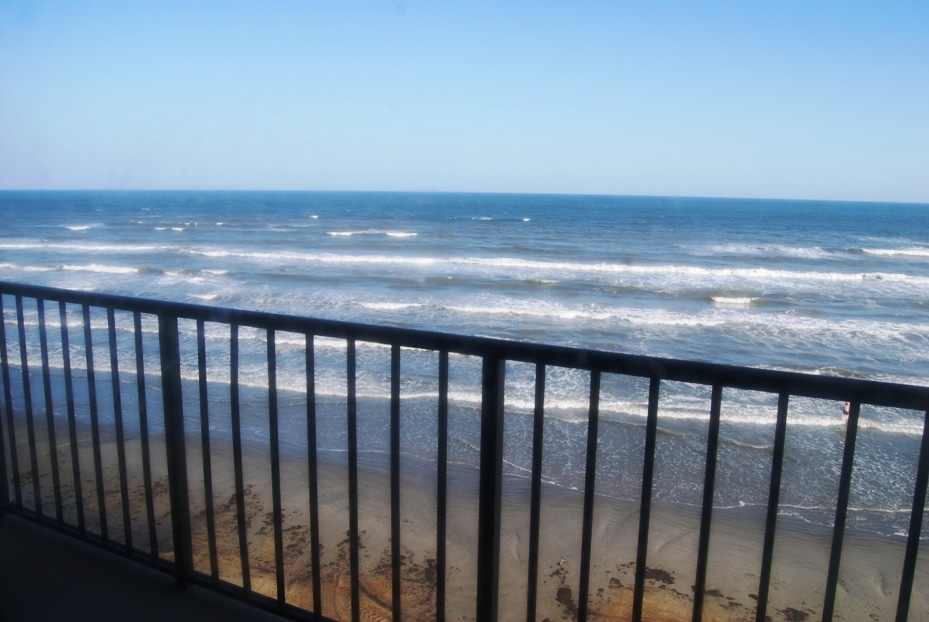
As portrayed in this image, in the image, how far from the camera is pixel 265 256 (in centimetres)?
2278

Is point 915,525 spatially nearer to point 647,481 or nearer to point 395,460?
point 647,481

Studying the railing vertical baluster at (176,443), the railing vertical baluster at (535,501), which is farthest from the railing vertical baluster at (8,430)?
the railing vertical baluster at (535,501)

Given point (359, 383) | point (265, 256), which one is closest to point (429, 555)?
point (359, 383)

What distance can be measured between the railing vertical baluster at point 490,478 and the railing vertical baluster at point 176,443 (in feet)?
3.30

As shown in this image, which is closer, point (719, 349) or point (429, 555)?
point (429, 555)

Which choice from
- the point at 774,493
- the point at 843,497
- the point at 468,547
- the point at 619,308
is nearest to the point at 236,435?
the point at 774,493

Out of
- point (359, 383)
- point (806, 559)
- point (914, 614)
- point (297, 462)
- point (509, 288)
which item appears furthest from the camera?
point (509, 288)

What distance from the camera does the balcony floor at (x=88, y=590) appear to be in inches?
84.0

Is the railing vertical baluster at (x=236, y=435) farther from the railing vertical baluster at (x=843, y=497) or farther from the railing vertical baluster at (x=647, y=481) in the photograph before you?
the railing vertical baluster at (x=843, y=497)

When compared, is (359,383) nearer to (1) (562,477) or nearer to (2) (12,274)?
(1) (562,477)

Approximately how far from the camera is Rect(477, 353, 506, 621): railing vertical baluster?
1.64m

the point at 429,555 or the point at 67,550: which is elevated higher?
the point at 67,550

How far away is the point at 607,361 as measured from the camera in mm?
1510

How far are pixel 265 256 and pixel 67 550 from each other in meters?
21.1
